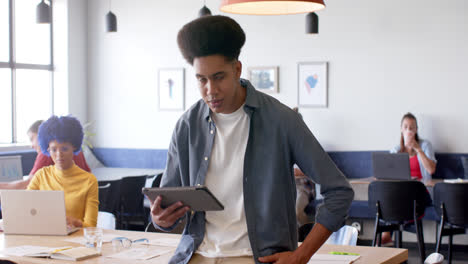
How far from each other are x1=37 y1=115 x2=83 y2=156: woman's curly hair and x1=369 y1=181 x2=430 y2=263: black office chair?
3153 mm

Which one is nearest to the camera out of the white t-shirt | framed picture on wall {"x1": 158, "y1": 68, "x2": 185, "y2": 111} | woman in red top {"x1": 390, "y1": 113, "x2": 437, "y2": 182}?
the white t-shirt

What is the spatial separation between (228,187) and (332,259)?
986 millimetres

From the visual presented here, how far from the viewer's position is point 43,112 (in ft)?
28.5

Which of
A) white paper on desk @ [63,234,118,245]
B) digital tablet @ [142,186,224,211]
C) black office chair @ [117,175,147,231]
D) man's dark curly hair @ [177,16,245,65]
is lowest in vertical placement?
black office chair @ [117,175,147,231]

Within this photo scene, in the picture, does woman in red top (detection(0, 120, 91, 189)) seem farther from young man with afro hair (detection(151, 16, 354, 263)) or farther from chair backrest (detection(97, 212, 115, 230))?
young man with afro hair (detection(151, 16, 354, 263))

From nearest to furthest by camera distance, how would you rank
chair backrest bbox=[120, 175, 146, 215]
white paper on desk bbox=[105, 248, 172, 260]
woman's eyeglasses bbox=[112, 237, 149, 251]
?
white paper on desk bbox=[105, 248, 172, 260] → woman's eyeglasses bbox=[112, 237, 149, 251] → chair backrest bbox=[120, 175, 146, 215]

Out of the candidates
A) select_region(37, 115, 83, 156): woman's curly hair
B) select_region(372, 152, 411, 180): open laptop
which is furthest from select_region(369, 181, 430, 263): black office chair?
select_region(37, 115, 83, 156): woman's curly hair

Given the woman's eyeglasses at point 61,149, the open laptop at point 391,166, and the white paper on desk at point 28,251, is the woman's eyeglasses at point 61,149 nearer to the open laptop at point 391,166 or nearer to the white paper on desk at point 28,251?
the white paper on desk at point 28,251

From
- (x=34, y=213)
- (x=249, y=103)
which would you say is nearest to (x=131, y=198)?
(x=34, y=213)

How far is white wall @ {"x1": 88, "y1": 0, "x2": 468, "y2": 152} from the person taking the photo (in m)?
7.11

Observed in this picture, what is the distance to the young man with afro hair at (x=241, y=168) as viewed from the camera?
1.87 metres

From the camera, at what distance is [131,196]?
662 centimetres

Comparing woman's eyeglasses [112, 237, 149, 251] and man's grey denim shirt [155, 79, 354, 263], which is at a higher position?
man's grey denim shirt [155, 79, 354, 263]

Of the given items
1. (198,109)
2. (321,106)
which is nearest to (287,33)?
(321,106)
